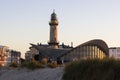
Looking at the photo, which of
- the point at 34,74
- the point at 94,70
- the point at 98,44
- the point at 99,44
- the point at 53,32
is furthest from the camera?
the point at 53,32

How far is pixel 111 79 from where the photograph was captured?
17203 millimetres

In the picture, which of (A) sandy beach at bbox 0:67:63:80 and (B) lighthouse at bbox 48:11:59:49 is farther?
(B) lighthouse at bbox 48:11:59:49

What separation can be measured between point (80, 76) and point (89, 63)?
108cm

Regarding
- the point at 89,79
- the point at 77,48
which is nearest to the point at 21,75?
the point at 89,79

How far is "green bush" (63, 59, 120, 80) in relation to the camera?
17616 mm

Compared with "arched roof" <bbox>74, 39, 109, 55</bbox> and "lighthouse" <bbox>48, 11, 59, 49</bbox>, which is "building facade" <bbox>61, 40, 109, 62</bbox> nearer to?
"arched roof" <bbox>74, 39, 109, 55</bbox>

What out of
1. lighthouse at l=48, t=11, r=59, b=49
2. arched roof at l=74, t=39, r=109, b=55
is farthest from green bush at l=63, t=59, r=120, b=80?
lighthouse at l=48, t=11, r=59, b=49

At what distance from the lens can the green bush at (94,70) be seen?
1762 centimetres

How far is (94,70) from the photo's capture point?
18.9m

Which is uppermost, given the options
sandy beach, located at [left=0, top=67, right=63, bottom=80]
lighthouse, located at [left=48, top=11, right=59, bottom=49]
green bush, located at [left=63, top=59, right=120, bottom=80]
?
lighthouse, located at [left=48, top=11, right=59, bottom=49]

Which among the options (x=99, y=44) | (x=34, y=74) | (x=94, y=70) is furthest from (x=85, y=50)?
(x=94, y=70)

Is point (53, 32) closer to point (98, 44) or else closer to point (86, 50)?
point (98, 44)

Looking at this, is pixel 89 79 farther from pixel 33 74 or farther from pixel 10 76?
pixel 10 76

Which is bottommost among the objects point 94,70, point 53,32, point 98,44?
point 94,70
